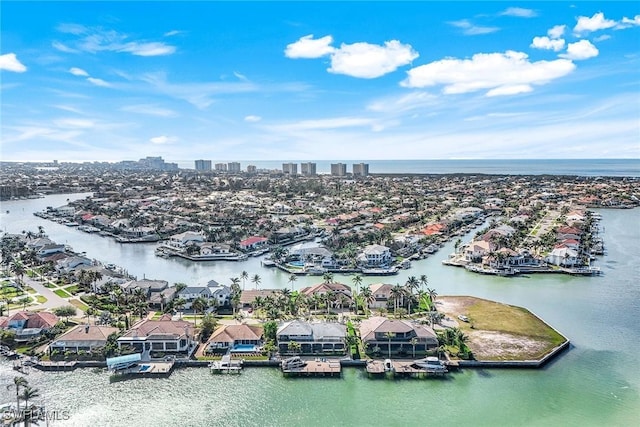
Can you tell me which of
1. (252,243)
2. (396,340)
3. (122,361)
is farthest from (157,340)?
(252,243)

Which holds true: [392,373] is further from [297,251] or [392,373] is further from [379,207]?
[379,207]

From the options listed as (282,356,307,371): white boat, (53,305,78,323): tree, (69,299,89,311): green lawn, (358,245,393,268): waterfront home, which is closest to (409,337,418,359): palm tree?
(282,356,307,371): white boat

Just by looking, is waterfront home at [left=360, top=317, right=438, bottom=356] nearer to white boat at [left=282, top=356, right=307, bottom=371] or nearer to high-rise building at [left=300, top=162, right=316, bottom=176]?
white boat at [left=282, top=356, right=307, bottom=371]

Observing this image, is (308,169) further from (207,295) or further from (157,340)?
(157,340)

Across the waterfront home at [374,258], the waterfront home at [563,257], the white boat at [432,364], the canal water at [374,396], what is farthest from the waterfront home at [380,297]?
the waterfront home at [563,257]

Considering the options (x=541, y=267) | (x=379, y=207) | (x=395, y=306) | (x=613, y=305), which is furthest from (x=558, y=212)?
(x=395, y=306)
